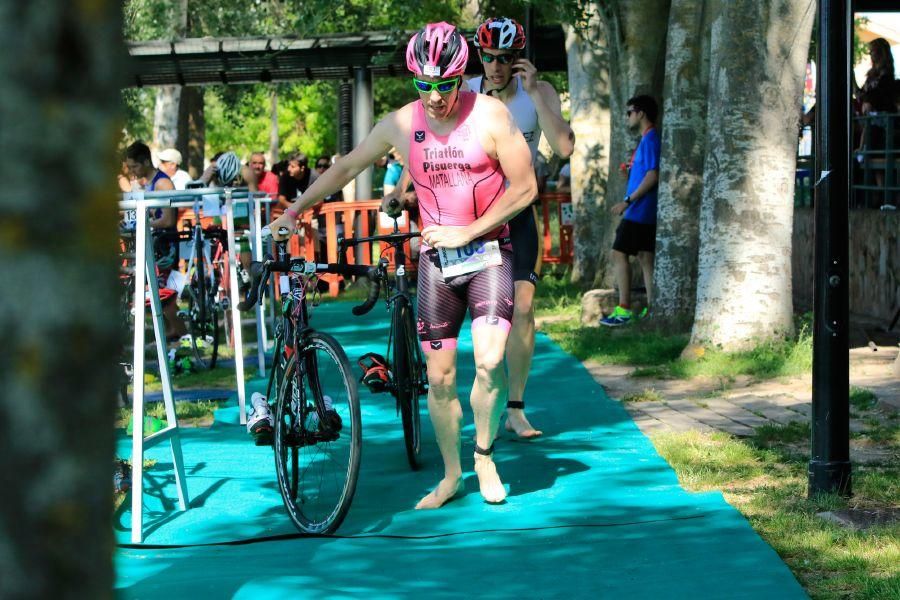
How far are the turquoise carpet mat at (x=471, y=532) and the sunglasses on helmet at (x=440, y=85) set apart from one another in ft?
6.16

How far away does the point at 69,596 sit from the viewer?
100cm

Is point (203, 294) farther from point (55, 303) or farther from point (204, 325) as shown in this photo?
point (55, 303)

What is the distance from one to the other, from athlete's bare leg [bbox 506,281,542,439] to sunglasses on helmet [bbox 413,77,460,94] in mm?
1693

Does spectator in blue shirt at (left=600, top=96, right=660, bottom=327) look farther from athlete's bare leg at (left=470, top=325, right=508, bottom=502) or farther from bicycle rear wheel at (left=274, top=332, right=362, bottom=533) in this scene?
bicycle rear wheel at (left=274, top=332, right=362, bottom=533)

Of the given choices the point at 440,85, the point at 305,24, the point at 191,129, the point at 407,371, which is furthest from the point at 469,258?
the point at 191,129

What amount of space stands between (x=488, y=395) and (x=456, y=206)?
88cm

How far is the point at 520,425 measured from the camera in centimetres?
825

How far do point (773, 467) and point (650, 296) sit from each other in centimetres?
607

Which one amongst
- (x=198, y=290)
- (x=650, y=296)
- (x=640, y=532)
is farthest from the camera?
(x=650, y=296)

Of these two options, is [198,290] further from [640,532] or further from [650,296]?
[640,532]

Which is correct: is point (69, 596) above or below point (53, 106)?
below

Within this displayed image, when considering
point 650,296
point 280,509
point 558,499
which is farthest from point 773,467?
point 650,296

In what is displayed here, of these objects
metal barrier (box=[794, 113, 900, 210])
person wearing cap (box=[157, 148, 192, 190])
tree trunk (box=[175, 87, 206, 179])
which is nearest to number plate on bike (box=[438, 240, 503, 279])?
metal barrier (box=[794, 113, 900, 210])

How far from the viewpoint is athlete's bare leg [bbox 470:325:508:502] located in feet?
20.6
